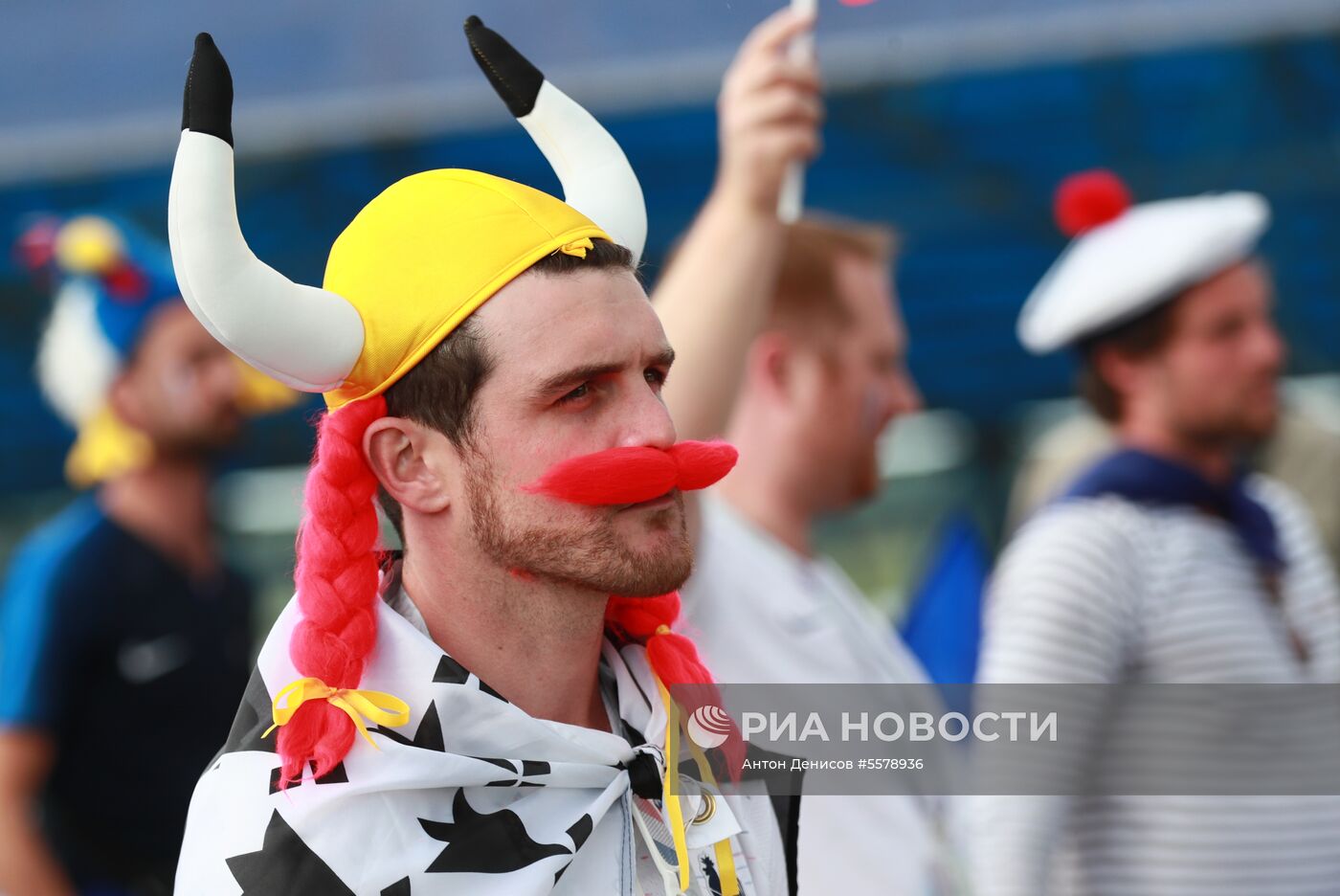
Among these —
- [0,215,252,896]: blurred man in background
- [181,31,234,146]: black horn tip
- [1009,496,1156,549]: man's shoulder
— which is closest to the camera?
[181,31,234,146]: black horn tip

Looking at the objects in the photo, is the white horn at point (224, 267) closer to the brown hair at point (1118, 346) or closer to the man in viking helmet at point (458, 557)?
the man in viking helmet at point (458, 557)

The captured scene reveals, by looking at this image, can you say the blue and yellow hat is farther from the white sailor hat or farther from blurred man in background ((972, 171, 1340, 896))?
blurred man in background ((972, 171, 1340, 896))

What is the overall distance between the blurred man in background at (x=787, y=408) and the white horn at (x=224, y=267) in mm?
803

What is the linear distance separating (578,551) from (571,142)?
0.55 meters

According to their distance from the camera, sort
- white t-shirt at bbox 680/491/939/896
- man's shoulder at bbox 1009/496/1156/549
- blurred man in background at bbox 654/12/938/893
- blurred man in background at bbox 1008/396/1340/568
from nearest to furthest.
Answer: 1. blurred man in background at bbox 654/12/938/893
2. white t-shirt at bbox 680/491/939/896
3. man's shoulder at bbox 1009/496/1156/549
4. blurred man in background at bbox 1008/396/1340/568

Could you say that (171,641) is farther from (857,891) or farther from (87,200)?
(87,200)

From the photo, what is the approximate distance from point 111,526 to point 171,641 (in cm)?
34

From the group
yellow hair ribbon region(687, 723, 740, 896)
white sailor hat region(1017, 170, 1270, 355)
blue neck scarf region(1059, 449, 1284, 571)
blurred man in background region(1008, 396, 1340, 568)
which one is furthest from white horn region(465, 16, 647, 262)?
blurred man in background region(1008, 396, 1340, 568)

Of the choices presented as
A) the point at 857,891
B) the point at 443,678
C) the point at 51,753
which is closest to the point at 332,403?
the point at 443,678

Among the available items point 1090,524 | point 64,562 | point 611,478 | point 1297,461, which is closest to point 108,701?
point 64,562

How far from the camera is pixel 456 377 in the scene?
174cm

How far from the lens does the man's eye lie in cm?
173

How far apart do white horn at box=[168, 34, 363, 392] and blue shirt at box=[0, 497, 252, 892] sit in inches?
96.6

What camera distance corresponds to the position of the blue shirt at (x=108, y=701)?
3834mm
